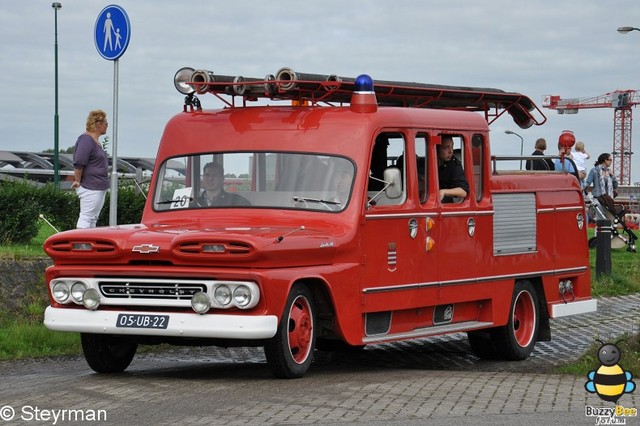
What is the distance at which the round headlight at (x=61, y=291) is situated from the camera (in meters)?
11.4

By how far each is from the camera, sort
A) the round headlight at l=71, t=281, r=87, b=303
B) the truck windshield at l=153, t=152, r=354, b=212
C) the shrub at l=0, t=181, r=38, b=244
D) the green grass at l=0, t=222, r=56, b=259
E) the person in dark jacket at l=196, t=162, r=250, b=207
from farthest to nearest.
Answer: the shrub at l=0, t=181, r=38, b=244 → the green grass at l=0, t=222, r=56, b=259 → the person in dark jacket at l=196, t=162, r=250, b=207 → the truck windshield at l=153, t=152, r=354, b=212 → the round headlight at l=71, t=281, r=87, b=303

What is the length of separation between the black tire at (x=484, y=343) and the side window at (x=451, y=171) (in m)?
1.47

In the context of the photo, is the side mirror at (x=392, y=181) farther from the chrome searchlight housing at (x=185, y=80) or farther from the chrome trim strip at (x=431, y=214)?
the chrome searchlight housing at (x=185, y=80)

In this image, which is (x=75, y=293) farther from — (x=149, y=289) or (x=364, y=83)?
(x=364, y=83)

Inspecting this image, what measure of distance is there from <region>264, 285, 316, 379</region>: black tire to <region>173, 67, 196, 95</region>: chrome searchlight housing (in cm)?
271

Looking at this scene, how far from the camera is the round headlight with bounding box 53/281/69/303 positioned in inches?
449

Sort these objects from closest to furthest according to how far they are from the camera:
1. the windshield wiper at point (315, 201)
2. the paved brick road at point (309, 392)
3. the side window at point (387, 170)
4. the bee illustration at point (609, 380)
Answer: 1. the paved brick road at point (309, 392)
2. the bee illustration at point (609, 380)
3. the windshield wiper at point (315, 201)
4. the side window at point (387, 170)

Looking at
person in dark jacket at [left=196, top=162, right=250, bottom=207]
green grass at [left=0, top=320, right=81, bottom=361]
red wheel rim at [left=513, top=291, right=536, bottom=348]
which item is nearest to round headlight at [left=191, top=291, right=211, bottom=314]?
person in dark jacket at [left=196, top=162, right=250, bottom=207]

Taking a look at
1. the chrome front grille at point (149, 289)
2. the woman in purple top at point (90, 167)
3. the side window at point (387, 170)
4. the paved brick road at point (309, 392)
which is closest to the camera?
the paved brick road at point (309, 392)

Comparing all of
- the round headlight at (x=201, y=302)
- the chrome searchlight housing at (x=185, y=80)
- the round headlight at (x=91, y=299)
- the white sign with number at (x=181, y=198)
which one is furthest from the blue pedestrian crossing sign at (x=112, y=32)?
the round headlight at (x=201, y=302)

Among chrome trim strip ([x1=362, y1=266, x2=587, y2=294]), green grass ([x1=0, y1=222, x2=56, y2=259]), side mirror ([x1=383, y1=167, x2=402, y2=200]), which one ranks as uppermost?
side mirror ([x1=383, y1=167, x2=402, y2=200])

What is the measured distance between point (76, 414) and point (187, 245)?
1960 mm

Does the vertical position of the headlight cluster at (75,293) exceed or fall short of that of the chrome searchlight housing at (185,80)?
it falls short

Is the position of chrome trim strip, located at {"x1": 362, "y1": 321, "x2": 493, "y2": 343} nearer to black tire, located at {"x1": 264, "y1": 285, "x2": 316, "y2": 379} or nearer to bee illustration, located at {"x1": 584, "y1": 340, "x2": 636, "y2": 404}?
black tire, located at {"x1": 264, "y1": 285, "x2": 316, "y2": 379}
